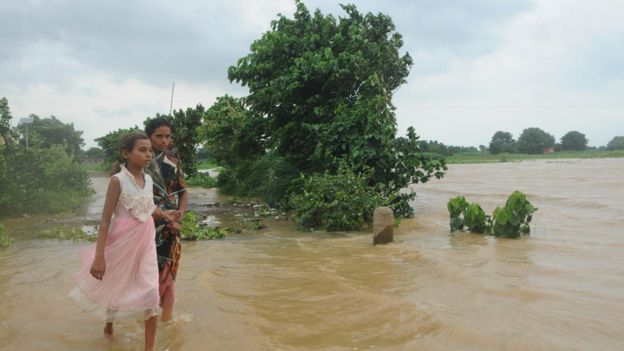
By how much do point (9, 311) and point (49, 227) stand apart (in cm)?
676

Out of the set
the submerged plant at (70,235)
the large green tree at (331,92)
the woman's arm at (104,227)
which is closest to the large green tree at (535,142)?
the large green tree at (331,92)

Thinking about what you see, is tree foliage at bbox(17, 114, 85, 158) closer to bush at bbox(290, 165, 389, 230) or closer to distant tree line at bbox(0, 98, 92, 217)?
distant tree line at bbox(0, 98, 92, 217)

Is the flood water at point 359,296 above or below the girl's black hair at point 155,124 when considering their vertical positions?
below

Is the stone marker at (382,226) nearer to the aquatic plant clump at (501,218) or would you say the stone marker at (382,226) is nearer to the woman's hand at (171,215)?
the aquatic plant clump at (501,218)

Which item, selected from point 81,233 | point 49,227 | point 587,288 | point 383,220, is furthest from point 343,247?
point 49,227

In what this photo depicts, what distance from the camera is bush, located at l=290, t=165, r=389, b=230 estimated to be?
9.46m

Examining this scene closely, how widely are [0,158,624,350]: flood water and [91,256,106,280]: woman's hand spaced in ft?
2.21

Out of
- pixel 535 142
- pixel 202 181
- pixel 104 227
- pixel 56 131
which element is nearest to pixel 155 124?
pixel 104 227

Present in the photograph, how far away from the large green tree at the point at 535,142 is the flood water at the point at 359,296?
267ft

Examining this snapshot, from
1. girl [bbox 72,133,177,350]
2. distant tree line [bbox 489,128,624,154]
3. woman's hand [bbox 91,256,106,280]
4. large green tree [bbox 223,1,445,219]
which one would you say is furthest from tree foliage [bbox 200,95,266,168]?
distant tree line [bbox 489,128,624,154]

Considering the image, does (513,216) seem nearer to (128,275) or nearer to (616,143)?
(128,275)

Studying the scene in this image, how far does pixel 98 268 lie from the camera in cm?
325

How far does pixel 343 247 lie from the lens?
773 cm

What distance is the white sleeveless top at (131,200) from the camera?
10.9ft
